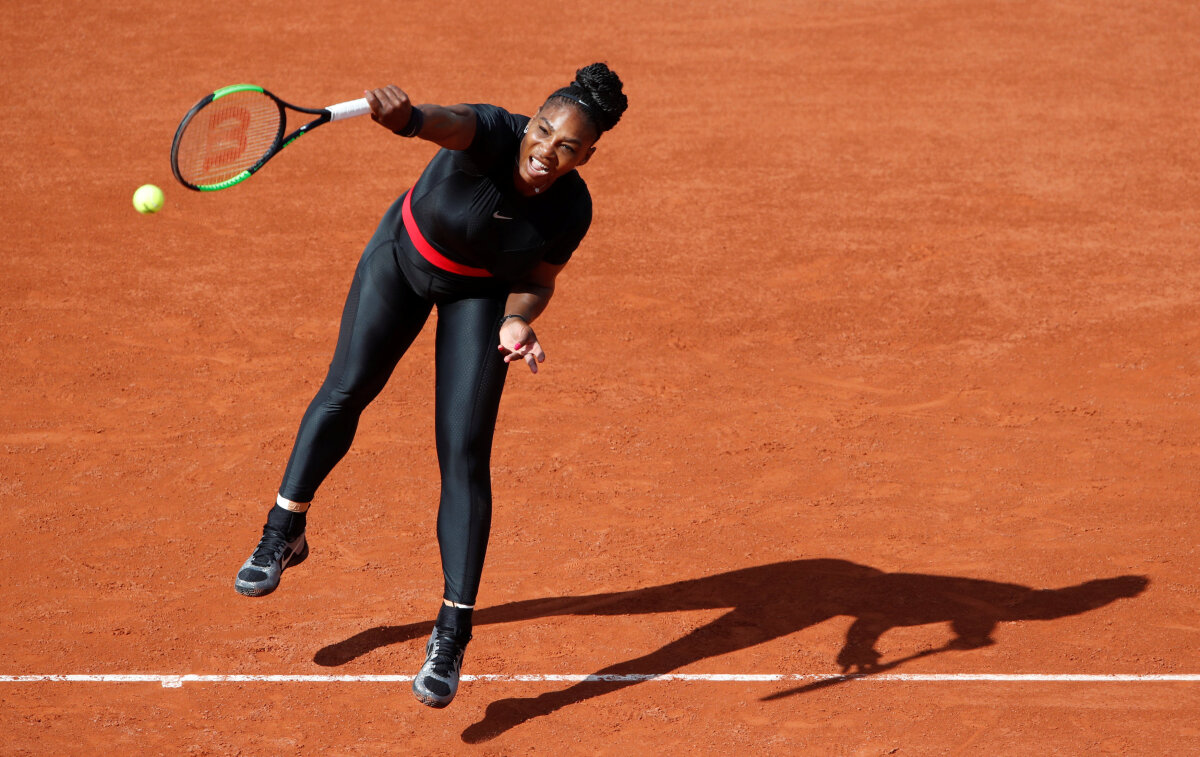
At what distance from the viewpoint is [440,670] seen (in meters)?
5.14

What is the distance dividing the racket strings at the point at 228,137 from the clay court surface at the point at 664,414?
7.26ft

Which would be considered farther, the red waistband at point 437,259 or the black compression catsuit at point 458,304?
the red waistband at point 437,259

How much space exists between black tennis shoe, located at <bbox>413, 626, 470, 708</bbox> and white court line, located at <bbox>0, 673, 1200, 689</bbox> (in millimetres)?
622

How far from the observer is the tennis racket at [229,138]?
4.79 meters

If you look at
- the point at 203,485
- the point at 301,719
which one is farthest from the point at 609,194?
the point at 301,719

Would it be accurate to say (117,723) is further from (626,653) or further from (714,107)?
(714,107)

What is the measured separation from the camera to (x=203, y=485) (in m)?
7.07

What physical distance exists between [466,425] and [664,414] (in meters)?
3.03

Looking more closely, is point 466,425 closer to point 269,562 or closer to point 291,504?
point 291,504

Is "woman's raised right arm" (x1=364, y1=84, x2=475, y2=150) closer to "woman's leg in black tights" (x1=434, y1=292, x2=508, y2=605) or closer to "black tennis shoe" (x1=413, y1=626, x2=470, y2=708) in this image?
"woman's leg in black tights" (x1=434, y1=292, x2=508, y2=605)

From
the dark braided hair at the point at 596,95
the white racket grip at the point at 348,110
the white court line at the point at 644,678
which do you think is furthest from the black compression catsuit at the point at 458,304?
the white court line at the point at 644,678

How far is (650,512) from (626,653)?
1201 millimetres

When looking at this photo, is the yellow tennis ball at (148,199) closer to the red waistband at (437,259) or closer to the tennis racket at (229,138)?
the tennis racket at (229,138)

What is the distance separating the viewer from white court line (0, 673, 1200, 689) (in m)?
5.65
